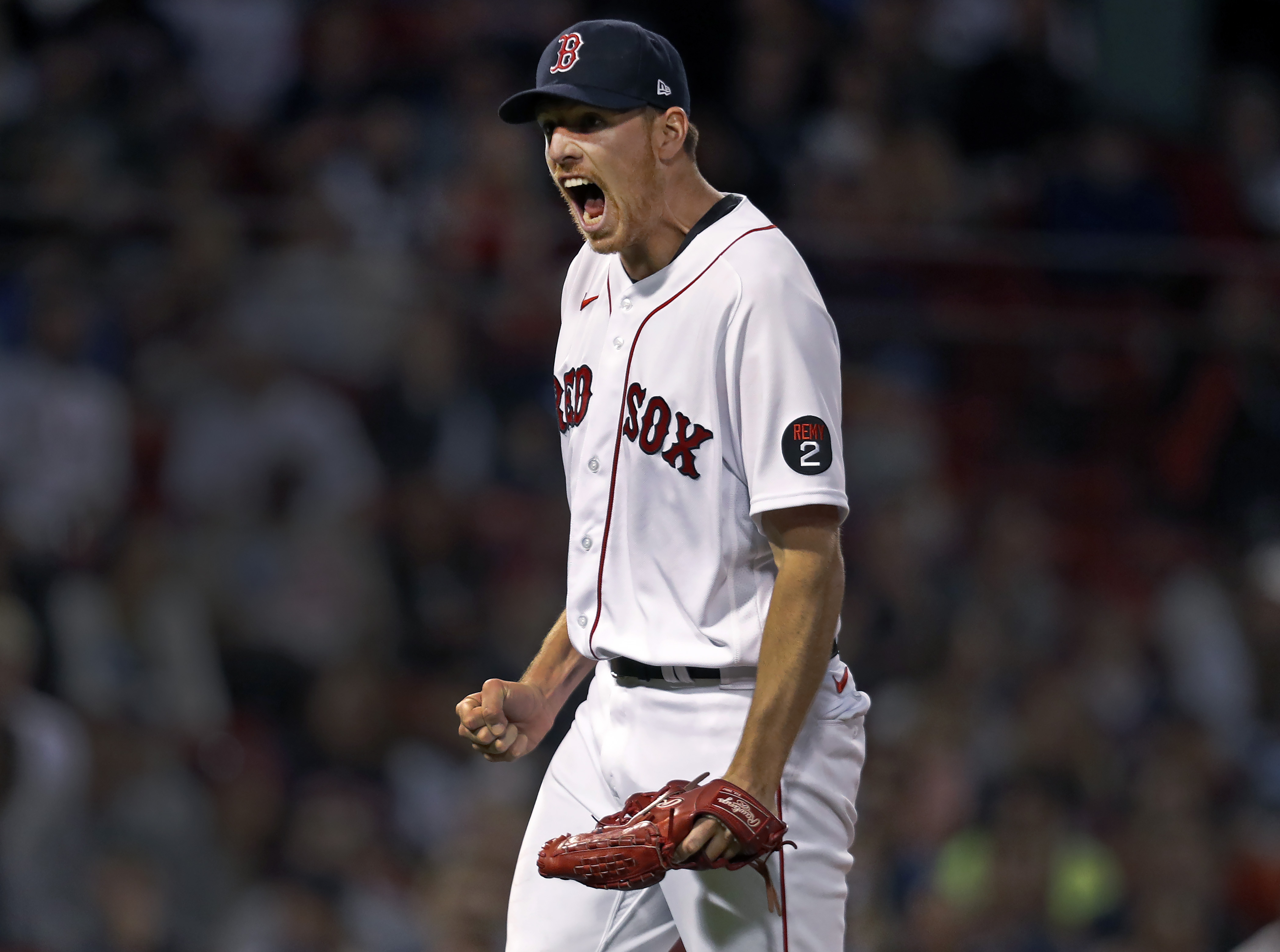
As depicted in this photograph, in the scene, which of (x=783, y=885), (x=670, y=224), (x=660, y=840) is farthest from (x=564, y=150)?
(x=783, y=885)

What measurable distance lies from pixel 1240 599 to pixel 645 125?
497 cm

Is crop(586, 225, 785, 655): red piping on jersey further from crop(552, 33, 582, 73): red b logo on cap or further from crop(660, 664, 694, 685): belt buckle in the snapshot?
crop(552, 33, 582, 73): red b logo on cap

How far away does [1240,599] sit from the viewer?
6.61 metres

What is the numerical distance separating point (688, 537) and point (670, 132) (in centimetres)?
59

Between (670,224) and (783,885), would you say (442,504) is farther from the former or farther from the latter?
(783,885)

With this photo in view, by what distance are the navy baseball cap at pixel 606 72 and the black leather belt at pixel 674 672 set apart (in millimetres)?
801

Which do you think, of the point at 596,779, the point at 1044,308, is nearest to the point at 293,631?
the point at 1044,308

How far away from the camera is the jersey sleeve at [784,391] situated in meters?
2.23

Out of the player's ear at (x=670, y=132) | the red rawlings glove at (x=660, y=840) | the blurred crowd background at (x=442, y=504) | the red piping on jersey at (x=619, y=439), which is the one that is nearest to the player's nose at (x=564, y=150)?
the player's ear at (x=670, y=132)

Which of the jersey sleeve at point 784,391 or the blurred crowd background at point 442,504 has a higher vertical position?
the jersey sleeve at point 784,391

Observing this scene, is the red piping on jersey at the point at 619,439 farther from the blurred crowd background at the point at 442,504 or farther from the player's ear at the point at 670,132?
the blurred crowd background at the point at 442,504

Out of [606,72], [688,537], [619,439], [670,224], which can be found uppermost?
[606,72]

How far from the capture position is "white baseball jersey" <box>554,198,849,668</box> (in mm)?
2258

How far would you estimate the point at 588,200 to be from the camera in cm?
240
